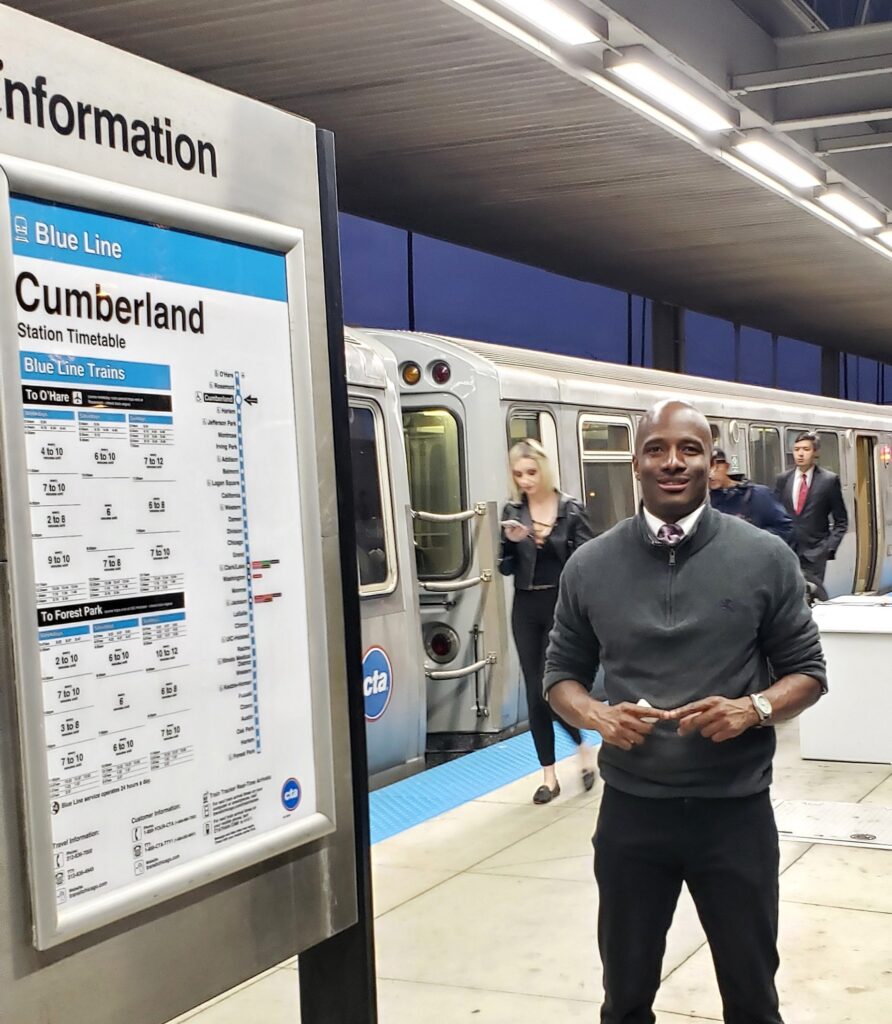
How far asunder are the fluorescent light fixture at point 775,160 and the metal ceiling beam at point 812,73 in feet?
Answer: 3.17

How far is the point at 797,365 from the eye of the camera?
1206 inches

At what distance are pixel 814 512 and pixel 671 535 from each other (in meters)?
8.01

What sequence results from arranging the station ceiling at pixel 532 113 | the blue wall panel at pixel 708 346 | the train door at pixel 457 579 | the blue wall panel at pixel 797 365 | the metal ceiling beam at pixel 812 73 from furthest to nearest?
the blue wall panel at pixel 797 365 → the blue wall panel at pixel 708 346 → the train door at pixel 457 579 → the metal ceiling beam at pixel 812 73 → the station ceiling at pixel 532 113

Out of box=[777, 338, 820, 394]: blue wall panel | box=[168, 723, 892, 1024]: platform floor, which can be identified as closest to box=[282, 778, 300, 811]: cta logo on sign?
box=[168, 723, 892, 1024]: platform floor

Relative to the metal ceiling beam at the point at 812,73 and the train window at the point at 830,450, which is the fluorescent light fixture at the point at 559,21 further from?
the train window at the point at 830,450

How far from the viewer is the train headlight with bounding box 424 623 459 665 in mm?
9227

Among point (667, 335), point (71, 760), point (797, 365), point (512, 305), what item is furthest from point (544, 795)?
point (797, 365)

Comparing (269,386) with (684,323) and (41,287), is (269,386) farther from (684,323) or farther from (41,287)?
(684,323)

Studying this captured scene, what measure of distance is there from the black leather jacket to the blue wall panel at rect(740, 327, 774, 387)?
19960 mm

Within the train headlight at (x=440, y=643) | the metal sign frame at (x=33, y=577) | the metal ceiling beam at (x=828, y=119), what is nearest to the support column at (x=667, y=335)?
the metal ceiling beam at (x=828, y=119)

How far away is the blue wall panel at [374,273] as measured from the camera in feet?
53.5

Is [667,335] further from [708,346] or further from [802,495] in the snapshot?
[802,495]

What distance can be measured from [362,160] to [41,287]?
11031mm

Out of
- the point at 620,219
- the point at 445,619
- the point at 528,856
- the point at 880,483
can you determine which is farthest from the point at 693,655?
the point at 880,483
